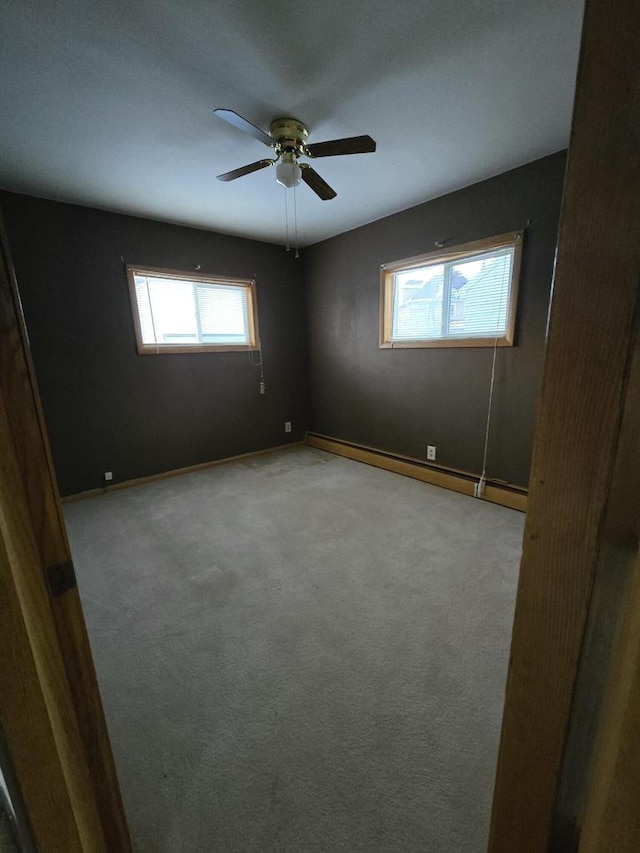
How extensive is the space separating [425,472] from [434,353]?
1135 millimetres

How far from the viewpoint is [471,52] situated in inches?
57.8

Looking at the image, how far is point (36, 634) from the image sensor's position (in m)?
0.52

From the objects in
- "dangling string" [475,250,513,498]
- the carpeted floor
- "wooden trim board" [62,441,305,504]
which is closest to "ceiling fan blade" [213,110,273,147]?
"dangling string" [475,250,513,498]

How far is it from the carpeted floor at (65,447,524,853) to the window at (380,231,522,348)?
1515 millimetres

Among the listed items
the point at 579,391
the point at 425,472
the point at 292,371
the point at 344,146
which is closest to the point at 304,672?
the point at 579,391

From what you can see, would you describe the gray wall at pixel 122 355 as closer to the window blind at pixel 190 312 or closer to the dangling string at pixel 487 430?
the window blind at pixel 190 312

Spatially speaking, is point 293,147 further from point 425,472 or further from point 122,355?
point 425,472

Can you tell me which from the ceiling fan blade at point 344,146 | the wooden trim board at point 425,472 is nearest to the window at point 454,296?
the wooden trim board at point 425,472

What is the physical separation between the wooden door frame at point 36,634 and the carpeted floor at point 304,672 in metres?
0.51

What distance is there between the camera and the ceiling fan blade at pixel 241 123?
1549mm

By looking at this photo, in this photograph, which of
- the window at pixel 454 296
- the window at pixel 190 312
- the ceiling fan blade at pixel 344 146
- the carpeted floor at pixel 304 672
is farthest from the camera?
the window at pixel 190 312

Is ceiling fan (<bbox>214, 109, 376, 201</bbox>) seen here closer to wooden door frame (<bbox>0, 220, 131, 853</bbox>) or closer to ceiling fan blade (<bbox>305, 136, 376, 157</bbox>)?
ceiling fan blade (<bbox>305, 136, 376, 157</bbox>)

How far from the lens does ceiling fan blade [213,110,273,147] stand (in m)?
1.55

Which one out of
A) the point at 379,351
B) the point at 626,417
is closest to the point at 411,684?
the point at 626,417
